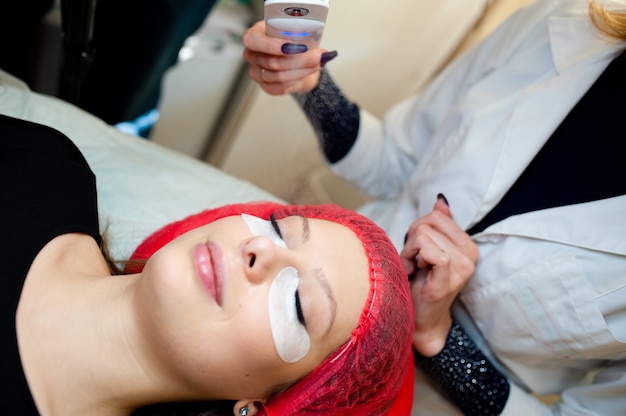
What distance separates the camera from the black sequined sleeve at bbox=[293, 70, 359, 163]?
117 cm

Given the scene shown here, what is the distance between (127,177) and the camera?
119 centimetres

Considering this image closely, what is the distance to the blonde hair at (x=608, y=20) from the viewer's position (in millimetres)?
956

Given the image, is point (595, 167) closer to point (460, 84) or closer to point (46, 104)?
point (460, 84)

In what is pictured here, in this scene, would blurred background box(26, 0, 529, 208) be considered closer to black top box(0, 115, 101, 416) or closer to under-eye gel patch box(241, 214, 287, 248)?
black top box(0, 115, 101, 416)

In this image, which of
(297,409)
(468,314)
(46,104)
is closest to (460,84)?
(468,314)

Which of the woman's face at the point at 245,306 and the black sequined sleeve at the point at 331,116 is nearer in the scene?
the woman's face at the point at 245,306

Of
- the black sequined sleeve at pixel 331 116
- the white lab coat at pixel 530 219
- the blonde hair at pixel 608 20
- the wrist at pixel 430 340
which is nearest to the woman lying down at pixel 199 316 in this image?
the wrist at pixel 430 340

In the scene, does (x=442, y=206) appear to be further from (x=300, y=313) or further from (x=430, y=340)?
(x=300, y=313)

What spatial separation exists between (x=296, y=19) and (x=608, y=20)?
0.65 m

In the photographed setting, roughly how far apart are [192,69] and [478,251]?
52.7 inches

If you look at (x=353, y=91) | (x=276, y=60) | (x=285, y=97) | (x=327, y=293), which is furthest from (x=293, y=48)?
(x=353, y=91)

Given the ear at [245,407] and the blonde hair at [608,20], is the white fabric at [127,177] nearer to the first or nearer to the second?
the ear at [245,407]

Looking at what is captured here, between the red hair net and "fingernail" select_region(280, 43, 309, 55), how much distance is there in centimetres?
30

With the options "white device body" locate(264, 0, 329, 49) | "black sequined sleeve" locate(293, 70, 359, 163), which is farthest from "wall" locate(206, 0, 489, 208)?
"white device body" locate(264, 0, 329, 49)
